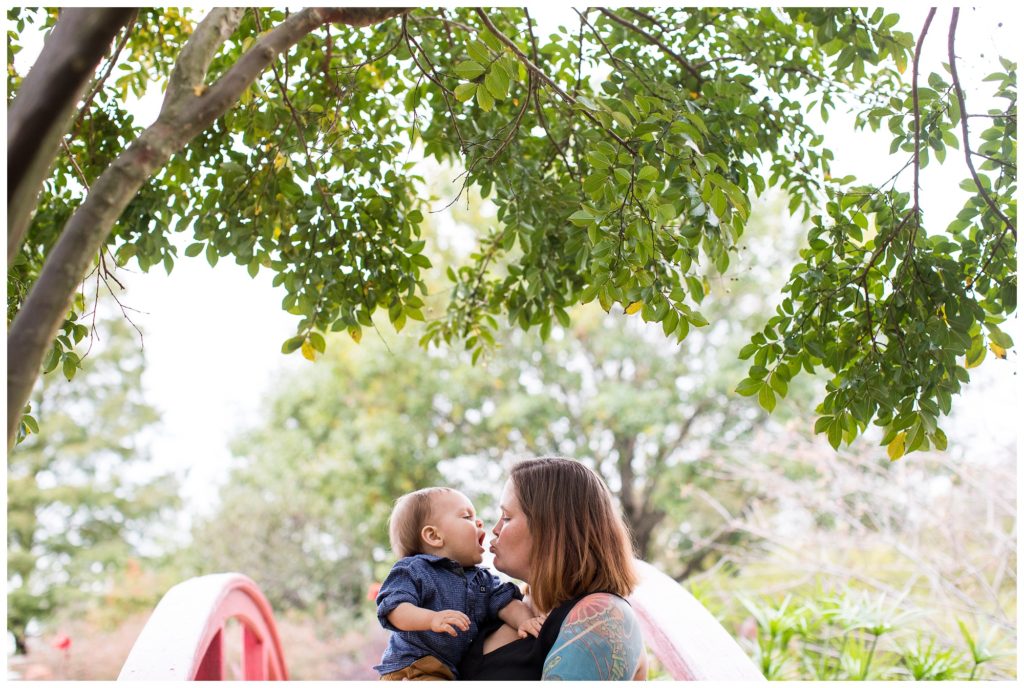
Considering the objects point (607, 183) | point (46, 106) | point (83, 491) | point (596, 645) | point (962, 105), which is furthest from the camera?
point (83, 491)

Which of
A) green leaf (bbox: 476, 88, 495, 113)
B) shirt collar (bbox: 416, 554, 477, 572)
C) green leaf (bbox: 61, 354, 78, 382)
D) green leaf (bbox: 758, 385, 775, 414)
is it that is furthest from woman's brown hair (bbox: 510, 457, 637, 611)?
green leaf (bbox: 61, 354, 78, 382)

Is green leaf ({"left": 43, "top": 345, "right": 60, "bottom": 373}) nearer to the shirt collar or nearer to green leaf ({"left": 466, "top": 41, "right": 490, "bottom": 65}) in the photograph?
the shirt collar

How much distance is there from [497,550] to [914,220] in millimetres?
1283

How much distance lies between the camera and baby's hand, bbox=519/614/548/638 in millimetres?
1697

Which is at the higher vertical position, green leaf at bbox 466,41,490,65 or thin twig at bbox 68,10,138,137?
thin twig at bbox 68,10,138,137

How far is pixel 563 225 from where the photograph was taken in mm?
2482

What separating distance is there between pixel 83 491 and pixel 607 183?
10792mm

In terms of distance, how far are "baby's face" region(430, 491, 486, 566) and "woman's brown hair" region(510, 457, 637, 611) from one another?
307mm

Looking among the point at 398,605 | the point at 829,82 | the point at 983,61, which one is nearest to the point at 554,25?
the point at 829,82

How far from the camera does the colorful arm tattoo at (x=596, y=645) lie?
4.92 feet

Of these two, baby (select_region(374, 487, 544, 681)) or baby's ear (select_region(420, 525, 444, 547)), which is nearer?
baby (select_region(374, 487, 544, 681))

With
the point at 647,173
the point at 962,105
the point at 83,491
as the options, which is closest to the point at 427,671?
the point at 647,173

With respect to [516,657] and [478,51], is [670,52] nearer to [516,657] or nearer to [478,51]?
[478,51]

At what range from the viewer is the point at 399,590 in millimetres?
1858
